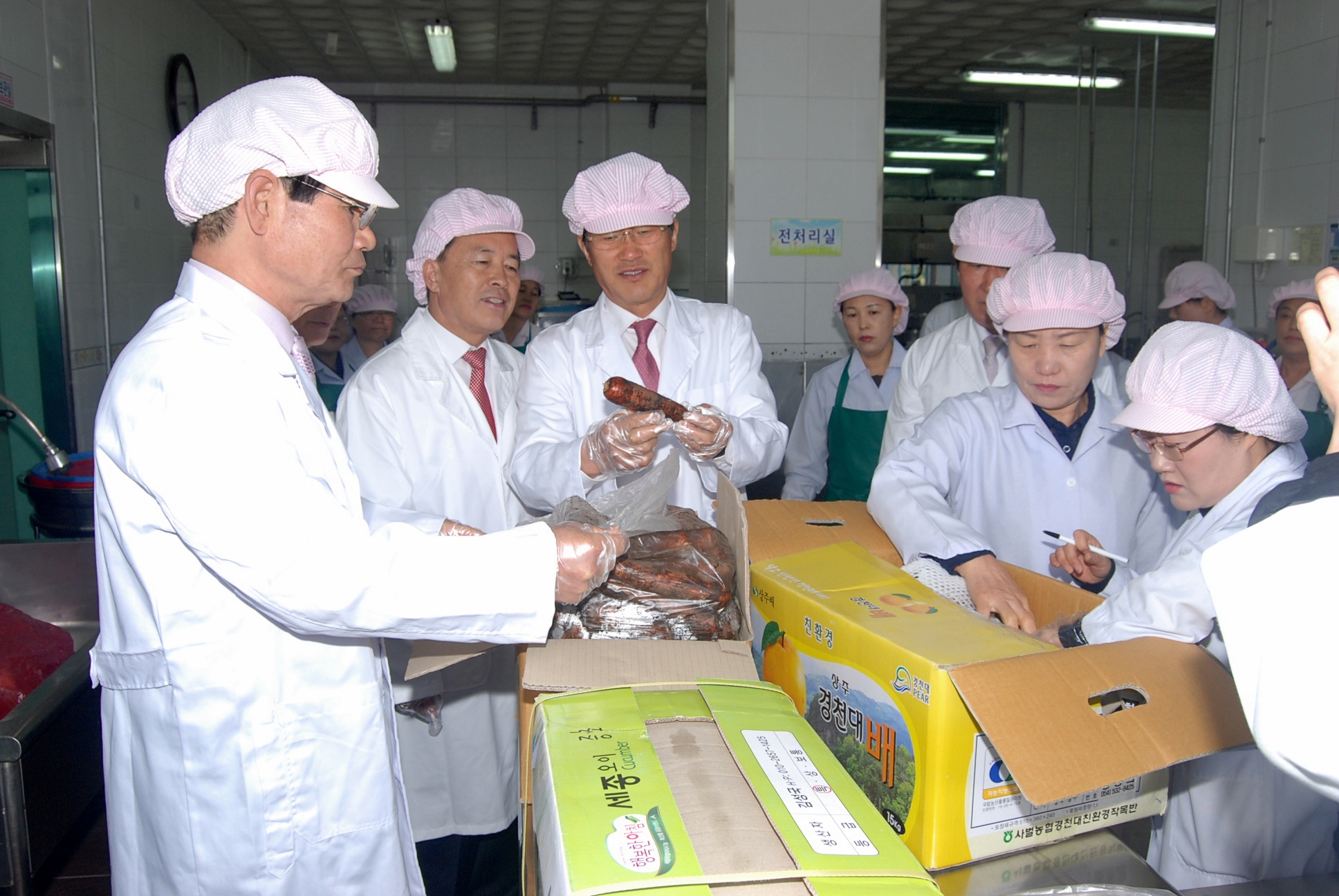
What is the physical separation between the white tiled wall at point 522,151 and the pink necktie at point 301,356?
6.64 meters

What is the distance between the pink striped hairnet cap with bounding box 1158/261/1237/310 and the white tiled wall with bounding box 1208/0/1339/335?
313 millimetres

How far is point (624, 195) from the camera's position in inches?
84.6

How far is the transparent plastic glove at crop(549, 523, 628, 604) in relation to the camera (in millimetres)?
1272

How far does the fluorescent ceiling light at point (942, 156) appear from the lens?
865 centimetres

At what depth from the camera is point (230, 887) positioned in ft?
4.21

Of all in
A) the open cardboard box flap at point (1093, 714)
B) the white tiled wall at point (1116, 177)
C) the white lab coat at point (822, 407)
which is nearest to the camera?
the open cardboard box flap at point (1093, 714)

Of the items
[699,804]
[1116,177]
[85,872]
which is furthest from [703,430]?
[1116,177]

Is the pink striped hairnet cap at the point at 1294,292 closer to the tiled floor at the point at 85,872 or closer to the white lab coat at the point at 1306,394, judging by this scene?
the white lab coat at the point at 1306,394

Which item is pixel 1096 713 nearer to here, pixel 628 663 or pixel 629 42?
pixel 628 663

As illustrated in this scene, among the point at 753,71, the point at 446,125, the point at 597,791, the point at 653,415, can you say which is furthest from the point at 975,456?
the point at 446,125

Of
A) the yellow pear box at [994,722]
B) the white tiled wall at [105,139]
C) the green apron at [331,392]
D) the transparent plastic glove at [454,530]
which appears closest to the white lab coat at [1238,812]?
the yellow pear box at [994,722]

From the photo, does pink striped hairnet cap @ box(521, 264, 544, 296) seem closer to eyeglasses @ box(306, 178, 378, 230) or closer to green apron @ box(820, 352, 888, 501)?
green apron @ box(820, 352, 888, 501)

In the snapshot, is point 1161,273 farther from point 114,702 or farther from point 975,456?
point 114,702

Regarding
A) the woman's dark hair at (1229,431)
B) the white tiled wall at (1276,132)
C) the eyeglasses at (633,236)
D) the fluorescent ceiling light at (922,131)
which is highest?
the fluorescent ceiling light at (922,131)
